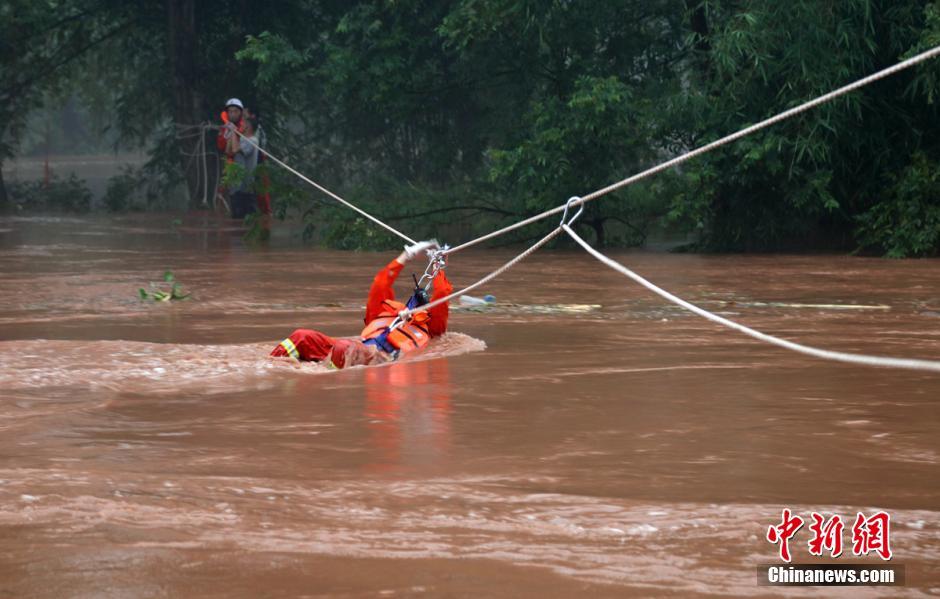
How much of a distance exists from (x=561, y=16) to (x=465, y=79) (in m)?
3.47

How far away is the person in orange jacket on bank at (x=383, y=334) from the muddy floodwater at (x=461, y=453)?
6.1 inches

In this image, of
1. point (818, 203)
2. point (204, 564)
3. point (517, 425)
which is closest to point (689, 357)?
point (517, 425)

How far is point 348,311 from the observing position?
12.3 meters

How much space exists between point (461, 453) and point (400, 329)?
3.29 meters

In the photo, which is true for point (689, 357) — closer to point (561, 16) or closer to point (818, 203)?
point (818, 203)

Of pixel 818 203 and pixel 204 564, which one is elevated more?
pixel 818 203

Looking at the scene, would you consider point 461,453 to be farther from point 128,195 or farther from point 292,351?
point 128,195

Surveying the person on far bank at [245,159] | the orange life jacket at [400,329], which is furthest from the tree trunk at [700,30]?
the orange life jacket at [400,329]

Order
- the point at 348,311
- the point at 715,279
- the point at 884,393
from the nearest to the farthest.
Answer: the point at 884,393, the point at 348,311, the point at 715,279

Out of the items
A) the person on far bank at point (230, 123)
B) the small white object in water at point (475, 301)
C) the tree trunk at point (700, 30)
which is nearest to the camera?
the small white object in water at point (475, 301)

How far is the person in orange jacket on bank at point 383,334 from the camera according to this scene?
29.2 feet

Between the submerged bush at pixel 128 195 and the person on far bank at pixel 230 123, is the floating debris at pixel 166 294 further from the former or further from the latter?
the submerged bush at pixel 128 195

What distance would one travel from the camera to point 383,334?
372 inches

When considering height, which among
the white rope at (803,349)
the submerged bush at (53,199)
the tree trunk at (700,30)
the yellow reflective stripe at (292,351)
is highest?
the tree trunk at (700,30)
